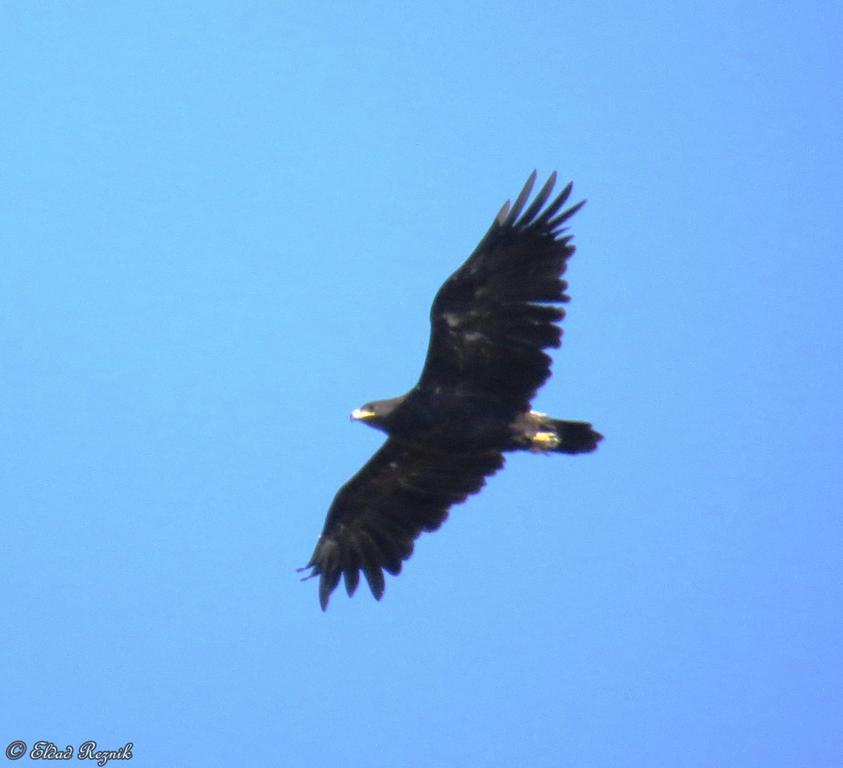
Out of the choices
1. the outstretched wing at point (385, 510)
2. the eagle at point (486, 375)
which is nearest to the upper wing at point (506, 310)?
the eagle at point (486, 375)

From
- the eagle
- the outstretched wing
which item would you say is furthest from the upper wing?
the outstretched wing

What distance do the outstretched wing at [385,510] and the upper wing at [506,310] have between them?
50.2 inches

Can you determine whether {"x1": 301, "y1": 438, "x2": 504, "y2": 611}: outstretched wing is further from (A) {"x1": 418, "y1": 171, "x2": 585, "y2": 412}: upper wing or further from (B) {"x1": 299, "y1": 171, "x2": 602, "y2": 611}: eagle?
(A) {"x1": 418, "y1": 171, "x2": 585, "y2": 412}: upper wing

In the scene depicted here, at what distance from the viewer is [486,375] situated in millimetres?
15352

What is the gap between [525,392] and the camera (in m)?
15.3

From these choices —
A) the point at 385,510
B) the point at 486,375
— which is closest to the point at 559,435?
the point at 486,375

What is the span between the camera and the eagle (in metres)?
14.8

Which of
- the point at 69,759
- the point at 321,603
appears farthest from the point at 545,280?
the point at 69,759

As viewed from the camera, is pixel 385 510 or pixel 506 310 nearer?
pixel 506 310

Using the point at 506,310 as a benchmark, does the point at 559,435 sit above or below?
below

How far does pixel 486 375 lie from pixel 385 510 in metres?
2.43

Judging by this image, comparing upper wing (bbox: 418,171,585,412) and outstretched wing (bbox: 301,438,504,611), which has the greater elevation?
upper wing (bbox: 418,171,585,412)

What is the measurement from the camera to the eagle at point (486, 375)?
1484 cm

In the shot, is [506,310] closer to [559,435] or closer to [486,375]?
[486,375]
